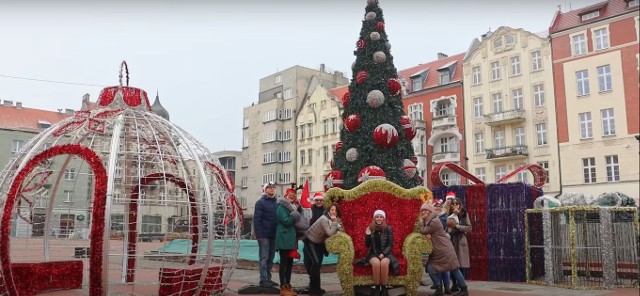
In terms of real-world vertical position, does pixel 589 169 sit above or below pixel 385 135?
above

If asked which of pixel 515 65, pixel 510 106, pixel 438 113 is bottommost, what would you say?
pixel 510 106

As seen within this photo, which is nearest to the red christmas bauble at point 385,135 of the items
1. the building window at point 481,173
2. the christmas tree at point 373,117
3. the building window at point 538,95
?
the christmas tree at point 373,117

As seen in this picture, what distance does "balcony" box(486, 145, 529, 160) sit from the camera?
Result: 103 ft

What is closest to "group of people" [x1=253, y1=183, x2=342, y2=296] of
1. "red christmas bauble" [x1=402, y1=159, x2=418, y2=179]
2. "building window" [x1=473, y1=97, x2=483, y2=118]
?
"red christmas bauble" [x1=402, y1=159, x2=418, y2=179]

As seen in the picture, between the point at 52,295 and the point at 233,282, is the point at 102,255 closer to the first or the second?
the point at 52,295

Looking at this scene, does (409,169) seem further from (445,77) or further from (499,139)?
(445,77)

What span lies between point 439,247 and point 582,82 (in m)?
24.9

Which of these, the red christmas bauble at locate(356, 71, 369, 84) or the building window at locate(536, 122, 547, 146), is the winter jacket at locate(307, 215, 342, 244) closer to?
the red christmas bauble at locate(356, 71, 369, 84)

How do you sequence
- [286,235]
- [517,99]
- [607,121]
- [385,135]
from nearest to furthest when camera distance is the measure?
[286,235] → [385,135] → [607,121] → [517,99]

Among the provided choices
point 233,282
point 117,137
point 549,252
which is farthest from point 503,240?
point 117,137

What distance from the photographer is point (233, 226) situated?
883 cm

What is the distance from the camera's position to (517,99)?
3256cm

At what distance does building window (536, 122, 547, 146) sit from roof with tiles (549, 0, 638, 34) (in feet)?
17.5

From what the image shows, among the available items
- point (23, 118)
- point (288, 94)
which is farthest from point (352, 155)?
point (23, 118)
